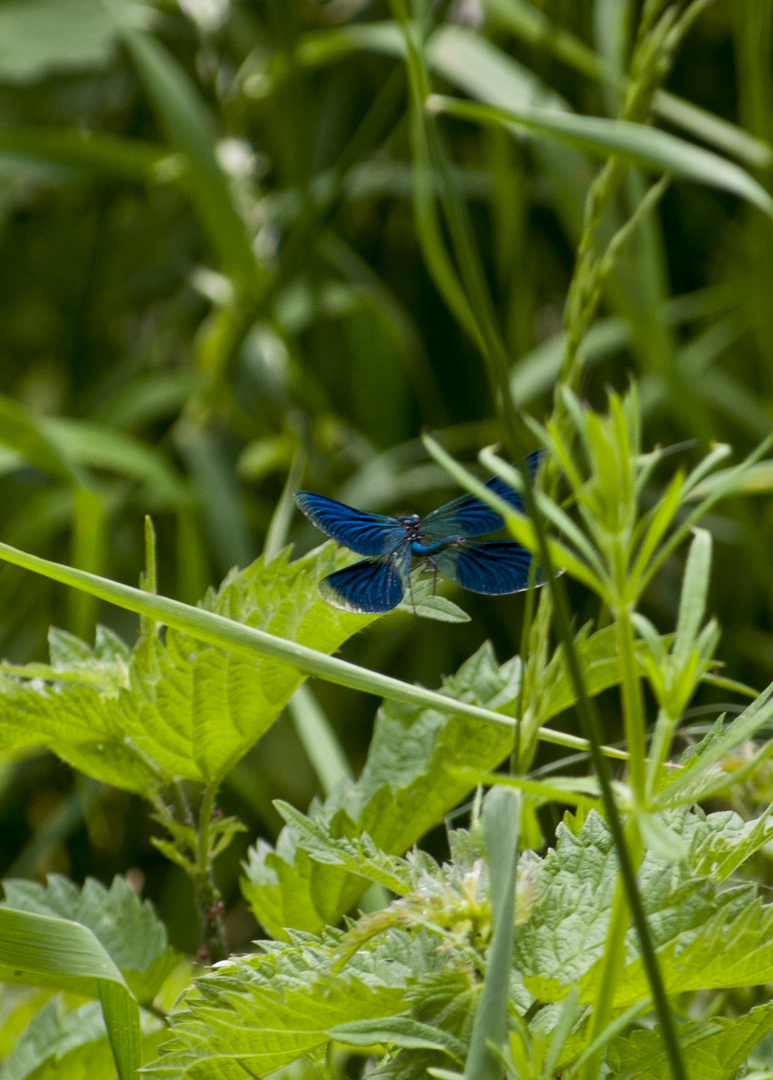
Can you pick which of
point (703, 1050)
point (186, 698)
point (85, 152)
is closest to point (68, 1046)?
point (186, 698)

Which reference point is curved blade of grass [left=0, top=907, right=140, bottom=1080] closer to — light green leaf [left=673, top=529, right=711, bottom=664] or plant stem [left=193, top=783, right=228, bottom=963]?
plant stem [left=193, top=783, right=228, bottom=963]

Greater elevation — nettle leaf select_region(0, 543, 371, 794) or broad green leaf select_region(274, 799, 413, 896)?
nettle leaf select_region(0, 543, 371, 794)

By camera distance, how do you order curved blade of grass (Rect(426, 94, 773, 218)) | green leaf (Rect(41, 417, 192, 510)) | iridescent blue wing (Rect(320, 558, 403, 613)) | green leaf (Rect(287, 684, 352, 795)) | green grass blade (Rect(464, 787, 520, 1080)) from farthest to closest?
green leaf (Rect(41, 417, 192, 510)) < green leaf (Rect(287, 684, 352, 795)) < curved blade of grass (Rect(426, 94, 773, 218)) < iridescent blue wing (Rect(320, 558, 403, 613)) < green grass blade (Rect(464, 787, 520, 1080))

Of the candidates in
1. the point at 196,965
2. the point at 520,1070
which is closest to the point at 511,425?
the point at 520,1070

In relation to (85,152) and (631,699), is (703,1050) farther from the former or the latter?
(85,152)

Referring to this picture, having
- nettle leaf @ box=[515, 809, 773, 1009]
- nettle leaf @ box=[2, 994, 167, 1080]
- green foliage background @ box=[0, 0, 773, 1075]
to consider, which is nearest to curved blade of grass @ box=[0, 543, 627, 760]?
nettle leaf @ box=[515, 809, 773, 1009]

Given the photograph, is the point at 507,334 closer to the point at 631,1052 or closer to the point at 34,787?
the point at 34,787
